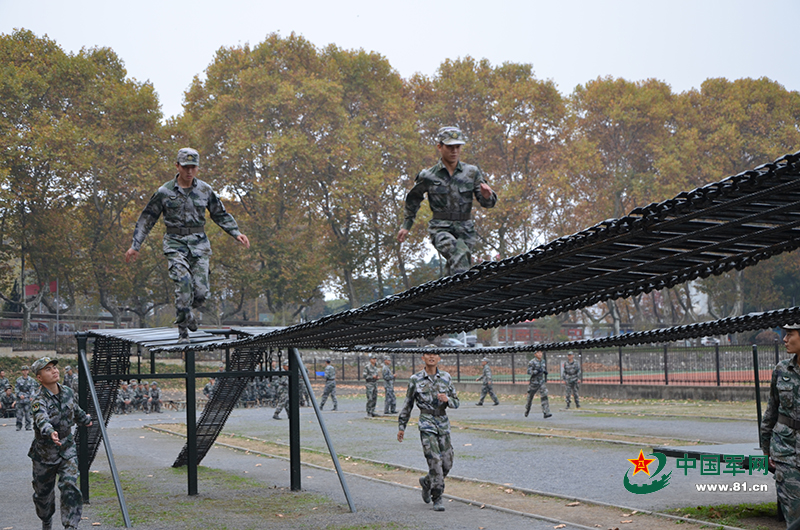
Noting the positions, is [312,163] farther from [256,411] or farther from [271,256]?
[256,411]

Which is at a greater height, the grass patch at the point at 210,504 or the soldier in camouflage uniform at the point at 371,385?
the soldier in camouflage uniform at the point at 371,385

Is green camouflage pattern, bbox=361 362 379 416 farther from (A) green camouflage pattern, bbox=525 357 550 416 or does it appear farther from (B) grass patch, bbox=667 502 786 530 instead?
(B) grass patch, bbox=667 502 786 530

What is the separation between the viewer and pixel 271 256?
5028 cm

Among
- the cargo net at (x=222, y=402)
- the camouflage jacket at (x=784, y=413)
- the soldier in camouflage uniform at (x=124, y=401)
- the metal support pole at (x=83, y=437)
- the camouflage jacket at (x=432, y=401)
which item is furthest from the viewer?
the soldier in camouflage uniform at (x=124, y=401)

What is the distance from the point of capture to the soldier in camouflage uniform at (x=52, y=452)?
8.28 meters

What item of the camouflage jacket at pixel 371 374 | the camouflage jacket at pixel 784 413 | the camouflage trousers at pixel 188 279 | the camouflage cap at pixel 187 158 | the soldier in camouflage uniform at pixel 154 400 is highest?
the camouflage cap at pixel 187 158

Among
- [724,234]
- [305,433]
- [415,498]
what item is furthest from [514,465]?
[724,234]

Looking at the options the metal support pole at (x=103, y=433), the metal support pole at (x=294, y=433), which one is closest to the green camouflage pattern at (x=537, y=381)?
the metal support pole at (x=294, y=433)

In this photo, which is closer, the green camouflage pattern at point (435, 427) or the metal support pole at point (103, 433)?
the metal support pole at point (103, 433)

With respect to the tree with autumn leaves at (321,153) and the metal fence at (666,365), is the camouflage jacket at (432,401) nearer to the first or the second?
the metal fence at (666,365)

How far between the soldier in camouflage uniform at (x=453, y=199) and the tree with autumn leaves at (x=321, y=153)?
39371 mm

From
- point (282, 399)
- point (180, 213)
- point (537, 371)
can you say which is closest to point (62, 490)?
point (180, 213)

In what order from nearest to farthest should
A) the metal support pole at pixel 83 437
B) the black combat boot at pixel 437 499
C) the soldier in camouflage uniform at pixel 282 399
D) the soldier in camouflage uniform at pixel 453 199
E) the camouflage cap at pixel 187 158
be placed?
the soldier in camouflage uniform at pixel 453 199, the camouflage cap at pixel 187 158, the black combat boot at pixel 437 499, the metal support pole at pixel 83 437, the soldier in camouflage uniform at pixel 282 399

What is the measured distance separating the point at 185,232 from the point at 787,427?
19.3ft
